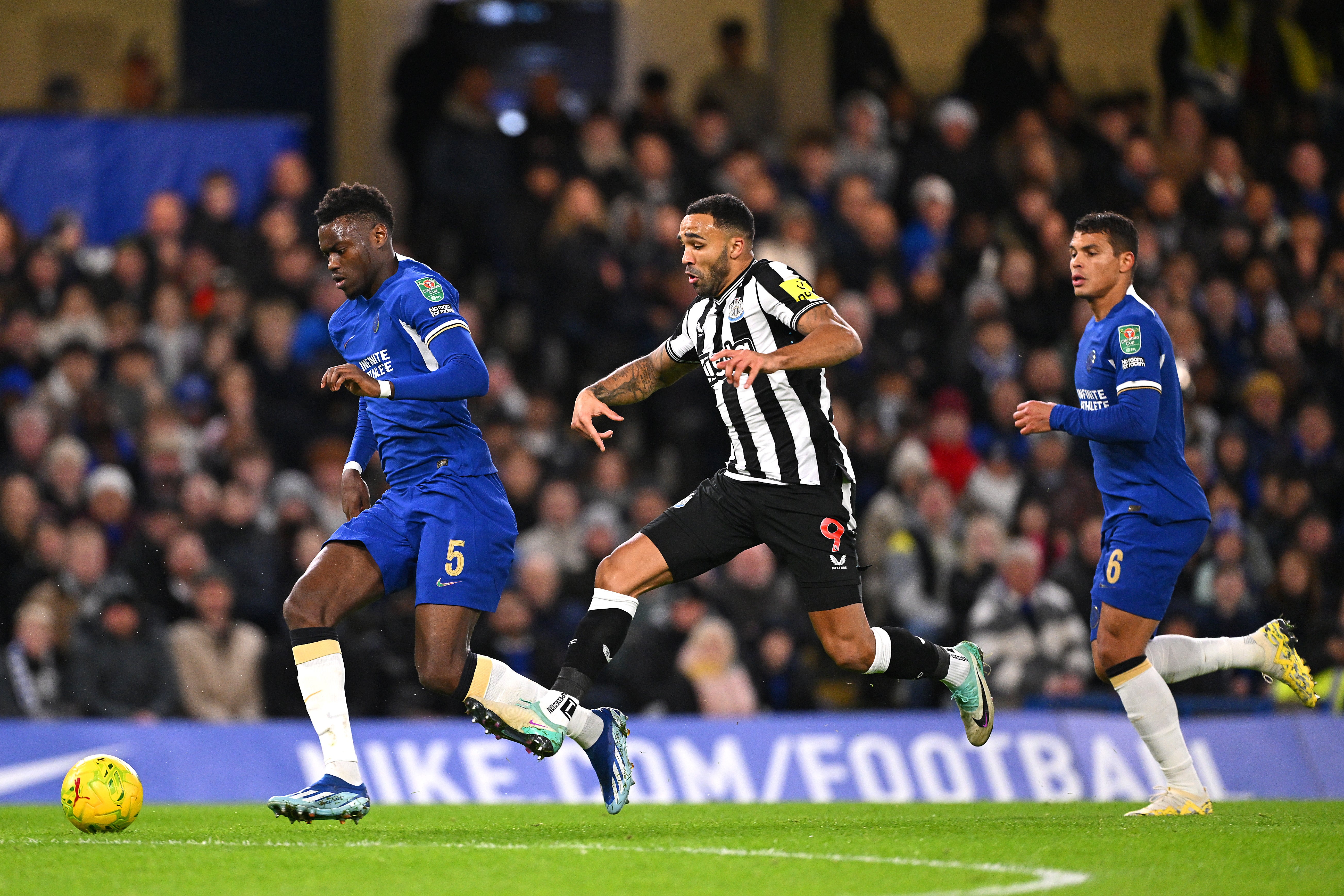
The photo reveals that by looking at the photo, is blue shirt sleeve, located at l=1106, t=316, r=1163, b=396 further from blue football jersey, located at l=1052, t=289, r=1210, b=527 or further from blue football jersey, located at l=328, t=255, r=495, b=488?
blue football jersey, located at l=328, t=255, r=495, b=488

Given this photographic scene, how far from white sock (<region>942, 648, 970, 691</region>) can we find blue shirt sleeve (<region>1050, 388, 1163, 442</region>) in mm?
1214

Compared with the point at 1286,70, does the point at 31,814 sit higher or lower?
lower

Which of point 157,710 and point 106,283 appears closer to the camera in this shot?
point 157,710

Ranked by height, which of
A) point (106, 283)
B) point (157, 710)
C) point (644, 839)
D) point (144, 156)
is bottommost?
point (157, 710)

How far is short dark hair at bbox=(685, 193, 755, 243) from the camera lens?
25.3ft

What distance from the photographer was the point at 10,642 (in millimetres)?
11625

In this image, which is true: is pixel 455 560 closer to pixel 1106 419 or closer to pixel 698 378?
pixel 1106 419

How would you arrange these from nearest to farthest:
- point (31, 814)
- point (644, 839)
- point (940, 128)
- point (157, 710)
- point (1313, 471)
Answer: point (644, 839) < point (31, 814) < point (157, 710) < point (1313, 471) < point (940, 128)

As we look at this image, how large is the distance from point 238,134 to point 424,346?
8.41 m

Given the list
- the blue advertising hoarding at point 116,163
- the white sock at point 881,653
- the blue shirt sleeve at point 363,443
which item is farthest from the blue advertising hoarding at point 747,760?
the blue advertising hoarding at point 116,163

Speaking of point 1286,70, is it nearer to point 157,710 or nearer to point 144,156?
point 144,156

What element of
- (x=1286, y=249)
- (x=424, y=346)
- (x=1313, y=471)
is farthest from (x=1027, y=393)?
(x=424, y=346)

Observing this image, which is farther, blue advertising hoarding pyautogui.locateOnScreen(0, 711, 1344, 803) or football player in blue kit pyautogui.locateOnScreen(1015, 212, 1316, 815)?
blue advertising hoarding pyautogui.locateOnScreen(0, 711, 1344, 803)

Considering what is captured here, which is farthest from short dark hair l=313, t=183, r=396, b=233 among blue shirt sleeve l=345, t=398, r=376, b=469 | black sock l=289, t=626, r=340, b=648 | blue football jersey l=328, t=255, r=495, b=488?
black sock l=289, t=626, r=340, b=648
